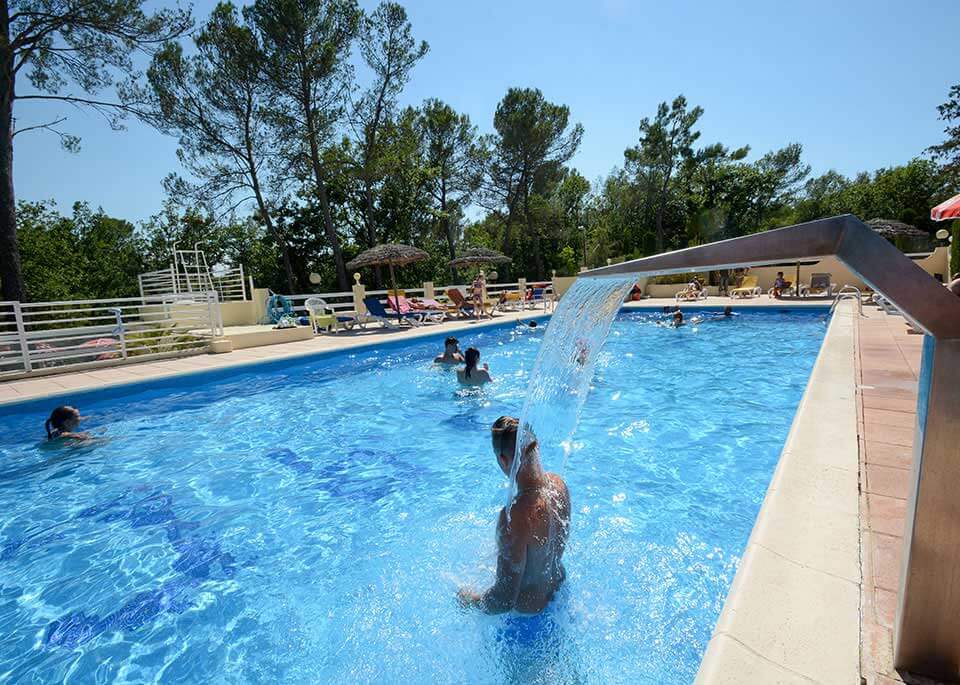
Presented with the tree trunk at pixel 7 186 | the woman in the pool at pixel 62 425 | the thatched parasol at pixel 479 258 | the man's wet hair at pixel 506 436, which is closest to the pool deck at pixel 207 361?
the woman in the pool at pixel 62 425

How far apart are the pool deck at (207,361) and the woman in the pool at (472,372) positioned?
14.0 feet

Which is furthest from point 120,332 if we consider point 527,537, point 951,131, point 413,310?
point 951,131

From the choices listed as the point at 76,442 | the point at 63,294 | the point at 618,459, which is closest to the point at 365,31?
the point at 63,294

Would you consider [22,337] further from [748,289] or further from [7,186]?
[748,289]

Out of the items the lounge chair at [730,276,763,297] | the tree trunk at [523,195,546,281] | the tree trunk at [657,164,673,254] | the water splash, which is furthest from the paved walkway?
the tree trunk at [657,164,673,254]

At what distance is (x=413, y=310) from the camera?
15102 mm

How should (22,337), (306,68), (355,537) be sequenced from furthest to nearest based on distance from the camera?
(306,68), (22,337), (355,537)

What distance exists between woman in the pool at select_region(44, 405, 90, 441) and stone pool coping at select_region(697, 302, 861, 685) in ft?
23.6

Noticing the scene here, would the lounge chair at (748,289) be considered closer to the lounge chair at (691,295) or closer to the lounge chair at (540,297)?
the lounge chair at (691,295)

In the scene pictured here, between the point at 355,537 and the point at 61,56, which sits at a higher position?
the point at 61,56

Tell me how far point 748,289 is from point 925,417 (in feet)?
71.8

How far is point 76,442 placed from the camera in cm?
570

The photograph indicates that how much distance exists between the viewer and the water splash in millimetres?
2326

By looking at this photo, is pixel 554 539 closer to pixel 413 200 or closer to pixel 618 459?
pixel 618 459
